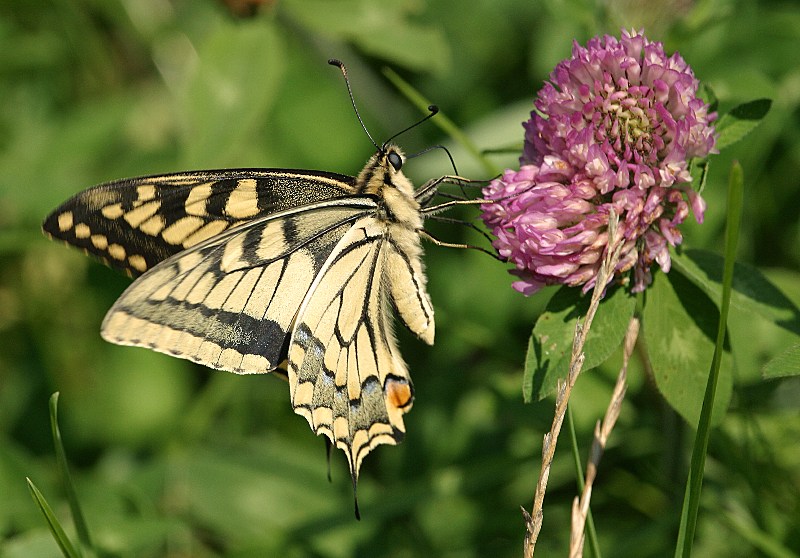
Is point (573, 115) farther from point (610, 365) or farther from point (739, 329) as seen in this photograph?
point (610, 365)

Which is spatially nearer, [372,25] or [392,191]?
[392,191]

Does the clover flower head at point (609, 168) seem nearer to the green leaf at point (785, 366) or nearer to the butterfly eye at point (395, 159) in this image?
the green leaf at point (785, 366)

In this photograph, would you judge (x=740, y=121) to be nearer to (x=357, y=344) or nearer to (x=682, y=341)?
(x=682, y=341)

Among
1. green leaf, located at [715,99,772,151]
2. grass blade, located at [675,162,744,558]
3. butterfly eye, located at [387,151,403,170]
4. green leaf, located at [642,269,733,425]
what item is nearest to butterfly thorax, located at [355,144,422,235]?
butterfly eye, located at [387,151,403,170]

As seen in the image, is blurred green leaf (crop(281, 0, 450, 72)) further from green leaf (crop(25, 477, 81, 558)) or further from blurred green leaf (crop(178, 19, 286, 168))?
green leaf (crop(25, 477, 81, 558))

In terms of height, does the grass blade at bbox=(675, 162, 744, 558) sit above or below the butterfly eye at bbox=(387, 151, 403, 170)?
below

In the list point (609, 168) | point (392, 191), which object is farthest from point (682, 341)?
point (392, 191)

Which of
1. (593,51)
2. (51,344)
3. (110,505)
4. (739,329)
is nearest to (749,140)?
(739,329)
